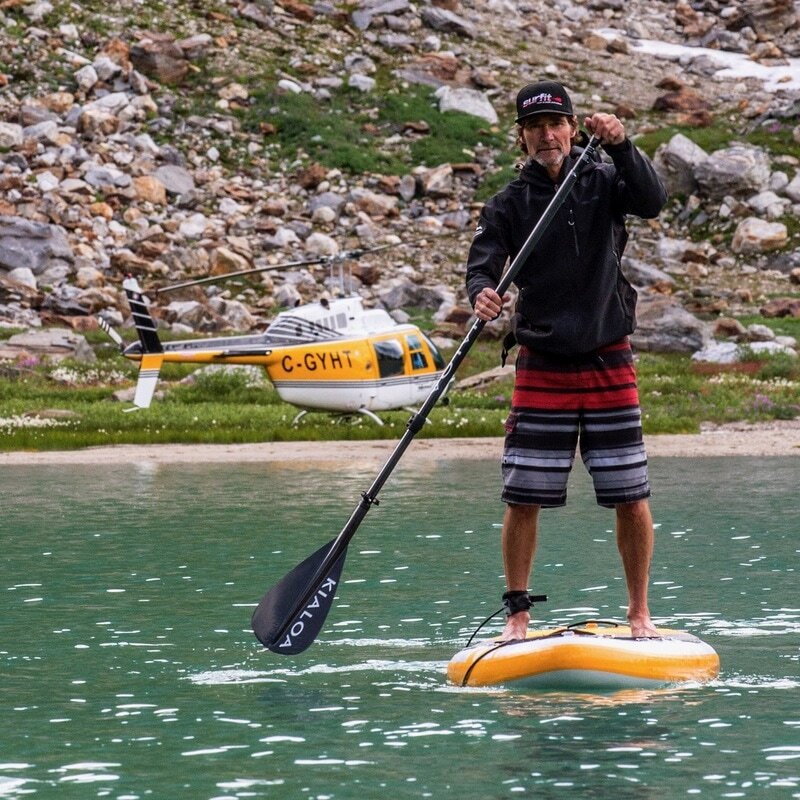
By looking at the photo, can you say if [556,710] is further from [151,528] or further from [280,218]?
[280,218]

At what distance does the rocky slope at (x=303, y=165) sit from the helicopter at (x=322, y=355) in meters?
8.73

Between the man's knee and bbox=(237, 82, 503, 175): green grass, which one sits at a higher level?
bbox=(237, 82, 503, 175): green grass

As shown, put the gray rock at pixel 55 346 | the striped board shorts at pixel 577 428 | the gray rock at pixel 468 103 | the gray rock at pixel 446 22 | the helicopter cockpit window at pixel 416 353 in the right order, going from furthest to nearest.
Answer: the gray rock at pixel 446 22
the gray rock at pixel 468 103
the gray rock at pixel 55 346
the helicopter cockpit window at pixel 416 353
the striped board shorts at pixel 577 428

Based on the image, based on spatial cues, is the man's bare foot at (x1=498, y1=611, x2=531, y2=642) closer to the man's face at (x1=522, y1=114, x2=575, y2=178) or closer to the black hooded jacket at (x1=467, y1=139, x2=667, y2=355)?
the black hooded jacket at (x1=467, y1=139, x2=667, y2=355)

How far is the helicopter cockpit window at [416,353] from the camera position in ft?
95.1

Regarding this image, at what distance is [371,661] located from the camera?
28.5 feet

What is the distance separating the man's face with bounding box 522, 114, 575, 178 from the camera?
8.28m

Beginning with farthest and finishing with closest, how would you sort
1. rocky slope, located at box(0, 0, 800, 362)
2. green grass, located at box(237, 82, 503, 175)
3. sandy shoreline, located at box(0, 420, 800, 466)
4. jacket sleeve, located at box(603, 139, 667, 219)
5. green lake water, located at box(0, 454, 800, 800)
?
green grass, located at box(237, 82, 503, 175) → rocky slope, located at box(0, 0, 800, 362) → sandy shoreline, located at box(0, 420, 800, 466) → jacket sleeve, located at box(603, 139, 667, 219) → green lake water, located at box(0, 454, 800, 800)

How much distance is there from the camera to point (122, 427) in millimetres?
26828

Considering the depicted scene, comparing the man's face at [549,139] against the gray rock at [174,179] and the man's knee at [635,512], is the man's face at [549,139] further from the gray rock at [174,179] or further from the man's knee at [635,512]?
the gray rock at [174,179]

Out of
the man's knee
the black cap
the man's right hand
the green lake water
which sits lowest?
the green lake water

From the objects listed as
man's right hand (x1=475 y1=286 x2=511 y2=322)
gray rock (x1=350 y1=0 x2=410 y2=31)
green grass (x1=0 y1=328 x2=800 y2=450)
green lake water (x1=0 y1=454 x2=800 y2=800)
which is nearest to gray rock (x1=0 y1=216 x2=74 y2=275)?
green grass (x1=0 y1=328 x2=800 y2=450)

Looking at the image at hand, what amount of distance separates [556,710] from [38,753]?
2.04 meters

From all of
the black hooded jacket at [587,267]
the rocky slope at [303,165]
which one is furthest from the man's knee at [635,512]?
the rocky slope at [303,165]
